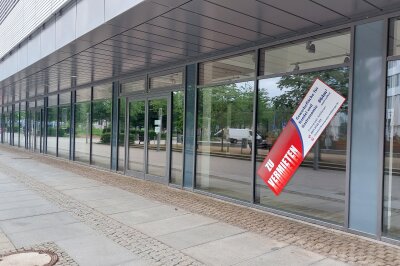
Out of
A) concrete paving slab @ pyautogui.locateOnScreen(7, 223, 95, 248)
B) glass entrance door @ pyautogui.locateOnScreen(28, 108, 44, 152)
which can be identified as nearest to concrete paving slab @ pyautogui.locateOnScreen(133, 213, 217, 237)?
concrete paving slab @ pyautogui.locateOnScreen(7, 223, 95, 248)

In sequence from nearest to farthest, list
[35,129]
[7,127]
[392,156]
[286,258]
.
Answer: [286,258], [392,156], [35,129], [7,127]

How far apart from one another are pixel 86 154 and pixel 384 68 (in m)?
12.0

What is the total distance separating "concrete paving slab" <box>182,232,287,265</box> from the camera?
186 inches

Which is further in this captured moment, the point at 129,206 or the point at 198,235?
the point at 129,206

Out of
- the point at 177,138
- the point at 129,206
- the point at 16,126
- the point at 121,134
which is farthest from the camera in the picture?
the point at 16,126

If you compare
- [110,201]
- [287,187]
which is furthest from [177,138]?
[287,187]

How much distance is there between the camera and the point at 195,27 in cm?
670

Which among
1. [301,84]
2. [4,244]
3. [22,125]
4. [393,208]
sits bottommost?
[4,244]

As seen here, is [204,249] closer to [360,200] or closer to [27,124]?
[360,200]

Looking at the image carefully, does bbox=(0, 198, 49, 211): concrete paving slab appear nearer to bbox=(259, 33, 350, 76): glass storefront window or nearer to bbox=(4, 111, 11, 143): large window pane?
bbox=(259, 33, 350, 76): glass storefront window

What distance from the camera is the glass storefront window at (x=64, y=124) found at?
17.0m

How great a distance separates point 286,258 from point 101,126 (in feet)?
34.3

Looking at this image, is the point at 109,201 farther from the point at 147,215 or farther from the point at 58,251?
the point at 58,251

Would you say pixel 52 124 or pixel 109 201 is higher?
pixel 52 124
